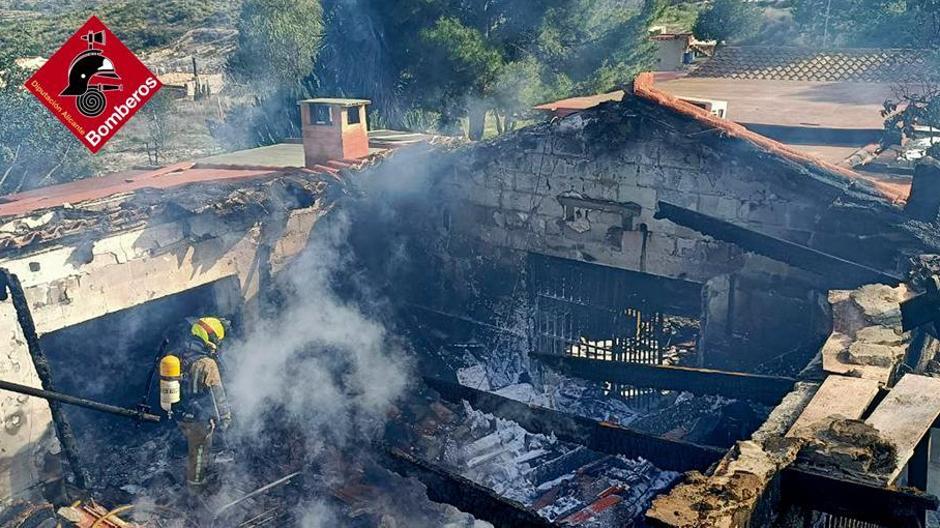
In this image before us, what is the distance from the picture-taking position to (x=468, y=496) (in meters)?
5.54

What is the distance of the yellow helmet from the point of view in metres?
9.13

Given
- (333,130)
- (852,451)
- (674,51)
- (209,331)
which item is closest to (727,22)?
(674,51)

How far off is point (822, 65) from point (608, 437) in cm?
1372

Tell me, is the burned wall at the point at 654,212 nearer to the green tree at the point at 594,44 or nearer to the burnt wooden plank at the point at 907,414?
the burnt wooden plank at the point at 907,414

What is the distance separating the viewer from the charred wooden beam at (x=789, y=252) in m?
7.45

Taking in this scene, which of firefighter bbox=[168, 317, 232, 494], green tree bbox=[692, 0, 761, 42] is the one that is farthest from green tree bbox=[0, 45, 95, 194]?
green tree bbox=[692, 0, 761, 42]

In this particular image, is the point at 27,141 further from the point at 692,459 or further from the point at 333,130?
the point at 692,459

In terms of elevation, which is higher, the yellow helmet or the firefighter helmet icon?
the firefighter helmet icon

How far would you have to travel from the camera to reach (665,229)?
9.34 meters

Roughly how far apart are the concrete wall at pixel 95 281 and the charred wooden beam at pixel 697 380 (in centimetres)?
551

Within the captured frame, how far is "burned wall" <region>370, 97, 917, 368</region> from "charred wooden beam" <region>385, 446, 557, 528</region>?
4693mm

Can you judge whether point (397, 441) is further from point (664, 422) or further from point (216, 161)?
point (216, 161)

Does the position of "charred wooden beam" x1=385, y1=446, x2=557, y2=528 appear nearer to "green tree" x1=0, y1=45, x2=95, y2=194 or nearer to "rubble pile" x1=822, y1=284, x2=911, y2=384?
"rubble pile" x1=822, y1=284, x2=911, y2=384

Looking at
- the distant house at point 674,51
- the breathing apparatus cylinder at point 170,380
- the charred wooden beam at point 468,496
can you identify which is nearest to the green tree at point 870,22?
the distant house at point 674,51
